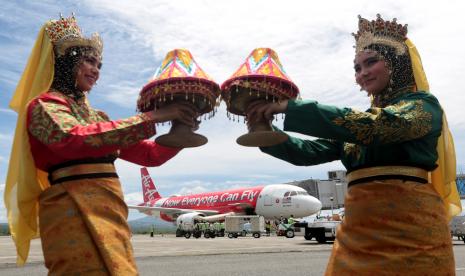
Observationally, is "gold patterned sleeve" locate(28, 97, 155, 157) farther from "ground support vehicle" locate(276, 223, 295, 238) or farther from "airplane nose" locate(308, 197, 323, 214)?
"airplane nose" locate(308, 197, 323, 214)

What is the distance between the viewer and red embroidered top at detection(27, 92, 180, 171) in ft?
5.57

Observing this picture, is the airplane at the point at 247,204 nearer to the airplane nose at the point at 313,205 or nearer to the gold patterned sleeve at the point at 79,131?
the airplane nose at the point at 313,205

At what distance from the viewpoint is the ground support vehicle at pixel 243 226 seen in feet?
79.8

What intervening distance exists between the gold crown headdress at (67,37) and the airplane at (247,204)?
25226 mm

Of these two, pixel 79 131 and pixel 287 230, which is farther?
pixel 287 230

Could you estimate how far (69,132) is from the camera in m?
1.70

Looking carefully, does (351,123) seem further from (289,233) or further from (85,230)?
(289,233)

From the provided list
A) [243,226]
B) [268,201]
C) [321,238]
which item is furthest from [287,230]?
[321,238]

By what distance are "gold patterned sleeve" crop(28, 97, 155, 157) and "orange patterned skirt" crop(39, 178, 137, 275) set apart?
204 millimetres

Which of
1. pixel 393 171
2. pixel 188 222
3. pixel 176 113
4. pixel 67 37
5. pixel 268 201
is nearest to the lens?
pixel 176 113

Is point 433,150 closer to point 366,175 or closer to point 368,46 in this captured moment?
point 366,175

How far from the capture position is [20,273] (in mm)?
6820

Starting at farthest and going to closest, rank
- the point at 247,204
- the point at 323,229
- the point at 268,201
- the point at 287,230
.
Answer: the point at 247,204 → the point at 268,201 → the point at 287,230 → the point at 323,229

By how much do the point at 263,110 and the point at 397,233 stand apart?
2.49 feet
